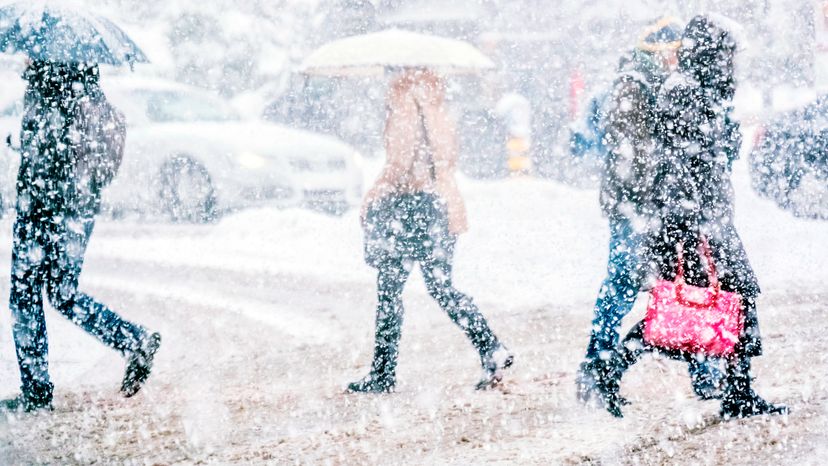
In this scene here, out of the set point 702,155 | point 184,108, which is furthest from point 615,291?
point 184,108

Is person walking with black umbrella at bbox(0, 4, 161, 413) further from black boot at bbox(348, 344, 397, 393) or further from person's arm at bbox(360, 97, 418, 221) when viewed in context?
person's arm at bbox(360, 97, 418, 221)

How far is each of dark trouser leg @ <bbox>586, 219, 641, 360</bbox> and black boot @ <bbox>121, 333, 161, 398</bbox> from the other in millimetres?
2027

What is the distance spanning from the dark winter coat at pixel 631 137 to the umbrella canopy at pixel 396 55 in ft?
3.56

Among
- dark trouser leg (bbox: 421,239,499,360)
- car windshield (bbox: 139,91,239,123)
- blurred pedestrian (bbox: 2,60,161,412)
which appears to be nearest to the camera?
blurred pedestrian (bbox: 2,60,161,412)

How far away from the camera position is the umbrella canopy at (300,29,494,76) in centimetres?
589

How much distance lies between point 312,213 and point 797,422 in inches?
311

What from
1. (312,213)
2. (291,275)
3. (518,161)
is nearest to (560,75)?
(518,161)

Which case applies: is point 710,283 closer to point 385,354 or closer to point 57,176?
point 385,354

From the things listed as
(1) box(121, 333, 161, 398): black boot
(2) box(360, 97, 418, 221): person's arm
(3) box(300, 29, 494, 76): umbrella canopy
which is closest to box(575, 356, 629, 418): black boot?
(2) box(360, 97, 418, 221): person's arm

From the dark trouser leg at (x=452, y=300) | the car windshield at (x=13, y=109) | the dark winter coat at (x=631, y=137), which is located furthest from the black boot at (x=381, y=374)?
the car windshield at (x=13, y=109)

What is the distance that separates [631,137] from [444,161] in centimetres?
90

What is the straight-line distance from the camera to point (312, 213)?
1222cm

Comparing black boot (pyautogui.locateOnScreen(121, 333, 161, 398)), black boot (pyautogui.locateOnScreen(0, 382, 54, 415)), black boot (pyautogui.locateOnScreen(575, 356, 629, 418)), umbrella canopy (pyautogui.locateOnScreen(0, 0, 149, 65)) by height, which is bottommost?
black boot (pyautogui.locateOnScreen(0, 382, 54, 415))

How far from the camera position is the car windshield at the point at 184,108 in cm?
1282
